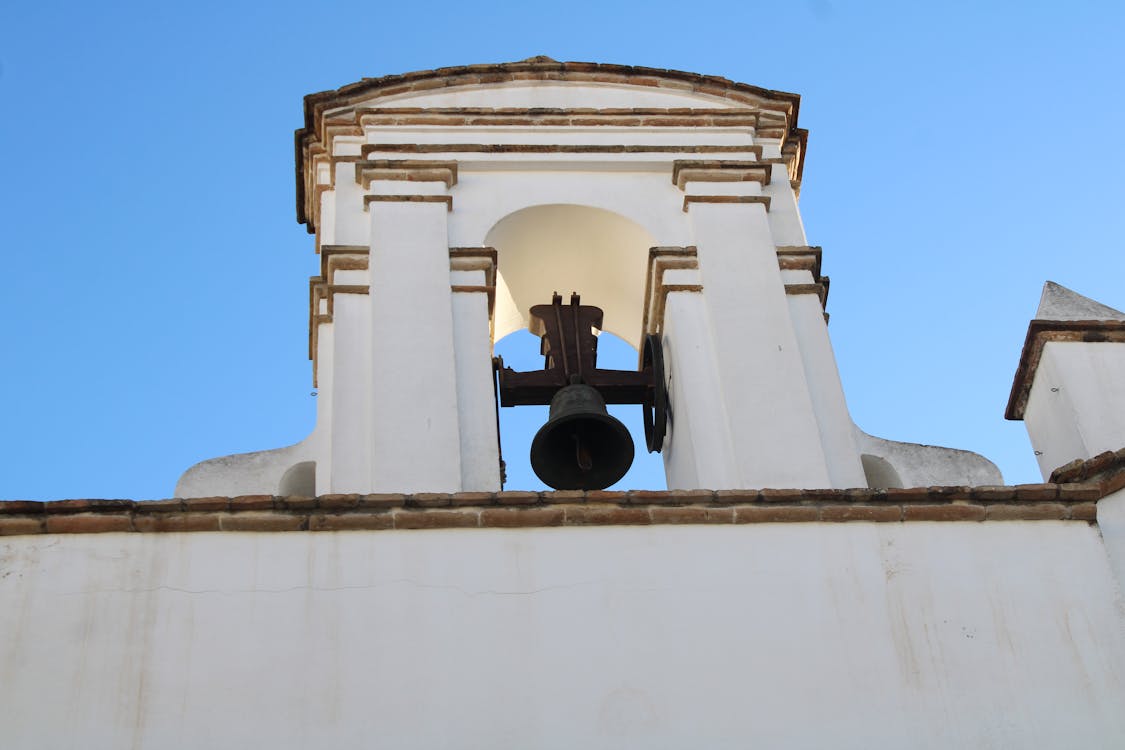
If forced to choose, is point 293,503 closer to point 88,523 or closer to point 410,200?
point 88,523

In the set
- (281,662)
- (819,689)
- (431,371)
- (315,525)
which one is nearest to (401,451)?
(431,371)

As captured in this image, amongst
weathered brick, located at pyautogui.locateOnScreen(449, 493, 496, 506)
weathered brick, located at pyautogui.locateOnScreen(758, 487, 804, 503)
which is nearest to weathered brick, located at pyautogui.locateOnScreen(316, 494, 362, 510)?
weathered brick, located at pyautogui.locateOnScreen(449, 493, 496, 506)

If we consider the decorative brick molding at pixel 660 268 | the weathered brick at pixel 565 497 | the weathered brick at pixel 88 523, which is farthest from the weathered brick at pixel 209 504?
the decorative brick molding at pixel 660 268

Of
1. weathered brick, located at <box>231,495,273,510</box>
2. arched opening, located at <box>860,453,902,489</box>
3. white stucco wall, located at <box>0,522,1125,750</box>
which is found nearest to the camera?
white stucco wall, located at <box>0,522,1125,750</box>

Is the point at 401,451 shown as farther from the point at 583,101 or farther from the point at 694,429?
the point at 583,101

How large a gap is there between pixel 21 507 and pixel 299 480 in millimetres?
1971

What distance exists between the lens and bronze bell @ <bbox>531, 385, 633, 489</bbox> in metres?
9.50

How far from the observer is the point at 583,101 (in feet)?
37.1

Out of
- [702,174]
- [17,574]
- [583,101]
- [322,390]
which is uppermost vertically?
[583,101]

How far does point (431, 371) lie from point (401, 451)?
560mm

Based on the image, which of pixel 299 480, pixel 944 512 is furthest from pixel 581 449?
pixel 944 512

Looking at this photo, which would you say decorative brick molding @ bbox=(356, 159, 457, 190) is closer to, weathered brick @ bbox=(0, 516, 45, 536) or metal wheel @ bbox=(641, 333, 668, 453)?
metal wheel @ bbox=(641, 333, 668, 453)

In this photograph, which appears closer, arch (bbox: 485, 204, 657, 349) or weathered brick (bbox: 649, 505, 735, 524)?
weathered brick (bbox: 649, 505, 735, 524)

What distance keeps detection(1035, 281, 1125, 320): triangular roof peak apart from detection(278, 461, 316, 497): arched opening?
11.3 feet
